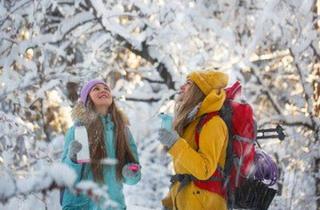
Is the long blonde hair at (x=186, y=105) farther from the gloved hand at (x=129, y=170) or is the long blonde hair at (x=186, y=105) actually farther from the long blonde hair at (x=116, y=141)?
the long blonde hair at (x=116, y=141)

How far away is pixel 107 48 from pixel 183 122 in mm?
6067

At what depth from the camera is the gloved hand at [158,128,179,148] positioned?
3240 millimetres

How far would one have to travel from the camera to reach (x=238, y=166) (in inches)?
129

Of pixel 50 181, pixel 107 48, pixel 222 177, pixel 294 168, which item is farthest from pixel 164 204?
pixel 107 48

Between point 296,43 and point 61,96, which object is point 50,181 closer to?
point 296,43

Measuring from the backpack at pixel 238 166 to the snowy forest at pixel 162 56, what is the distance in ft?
4.81

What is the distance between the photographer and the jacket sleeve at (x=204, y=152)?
10.4ft

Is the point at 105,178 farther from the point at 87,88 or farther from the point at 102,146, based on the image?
the point at 87,88

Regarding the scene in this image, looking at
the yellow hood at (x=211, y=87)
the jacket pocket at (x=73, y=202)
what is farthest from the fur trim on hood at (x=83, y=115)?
the yellow hood at (x=211, y=87)

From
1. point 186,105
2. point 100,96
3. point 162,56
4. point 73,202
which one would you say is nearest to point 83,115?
point 100,96

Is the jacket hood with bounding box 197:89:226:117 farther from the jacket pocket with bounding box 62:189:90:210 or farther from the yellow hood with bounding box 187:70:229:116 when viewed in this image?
the jacket pocket with bounding box 62:189:90:210

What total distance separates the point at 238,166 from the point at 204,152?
0.23 meters

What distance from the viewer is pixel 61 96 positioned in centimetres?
801

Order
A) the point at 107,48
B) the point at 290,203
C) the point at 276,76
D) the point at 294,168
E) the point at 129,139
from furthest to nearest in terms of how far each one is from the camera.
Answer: the point at 276,76 → the point at 107,48 → the point at 294,168 → the point at 290,203 → the point at 129,139
